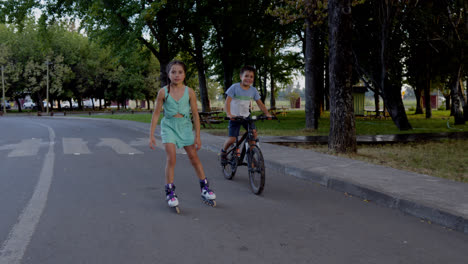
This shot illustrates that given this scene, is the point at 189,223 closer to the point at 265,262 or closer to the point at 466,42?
the point at 265,262

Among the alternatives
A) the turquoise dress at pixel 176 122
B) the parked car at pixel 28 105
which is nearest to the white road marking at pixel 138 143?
the turquoise dress at pixel 176 122

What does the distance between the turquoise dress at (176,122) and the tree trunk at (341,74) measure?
19.3 ft

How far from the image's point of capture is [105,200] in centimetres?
568

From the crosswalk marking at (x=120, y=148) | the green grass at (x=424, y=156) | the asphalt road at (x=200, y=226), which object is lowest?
the asphalt road at (x=200, y=226)

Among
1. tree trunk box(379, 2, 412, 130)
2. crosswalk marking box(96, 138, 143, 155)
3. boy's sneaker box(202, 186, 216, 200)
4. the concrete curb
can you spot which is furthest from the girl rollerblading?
tree trunk box(379, 2, 412, 130)

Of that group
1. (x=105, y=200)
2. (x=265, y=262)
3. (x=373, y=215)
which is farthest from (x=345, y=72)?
(x=265, y=262)

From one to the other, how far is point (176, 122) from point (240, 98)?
1816 millimetres

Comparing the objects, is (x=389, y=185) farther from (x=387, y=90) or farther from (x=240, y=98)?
(x=387, y=90)

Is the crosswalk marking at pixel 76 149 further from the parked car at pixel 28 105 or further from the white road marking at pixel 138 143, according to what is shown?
the parked car at pixel 28 105

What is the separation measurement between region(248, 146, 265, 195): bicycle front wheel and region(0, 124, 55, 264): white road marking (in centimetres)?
283

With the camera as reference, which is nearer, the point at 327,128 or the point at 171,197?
the point at 171,197

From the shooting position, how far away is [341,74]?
10156 millimetres

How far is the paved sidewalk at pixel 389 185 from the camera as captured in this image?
4742mm

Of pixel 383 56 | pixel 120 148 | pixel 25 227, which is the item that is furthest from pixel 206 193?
pixel 383 56
